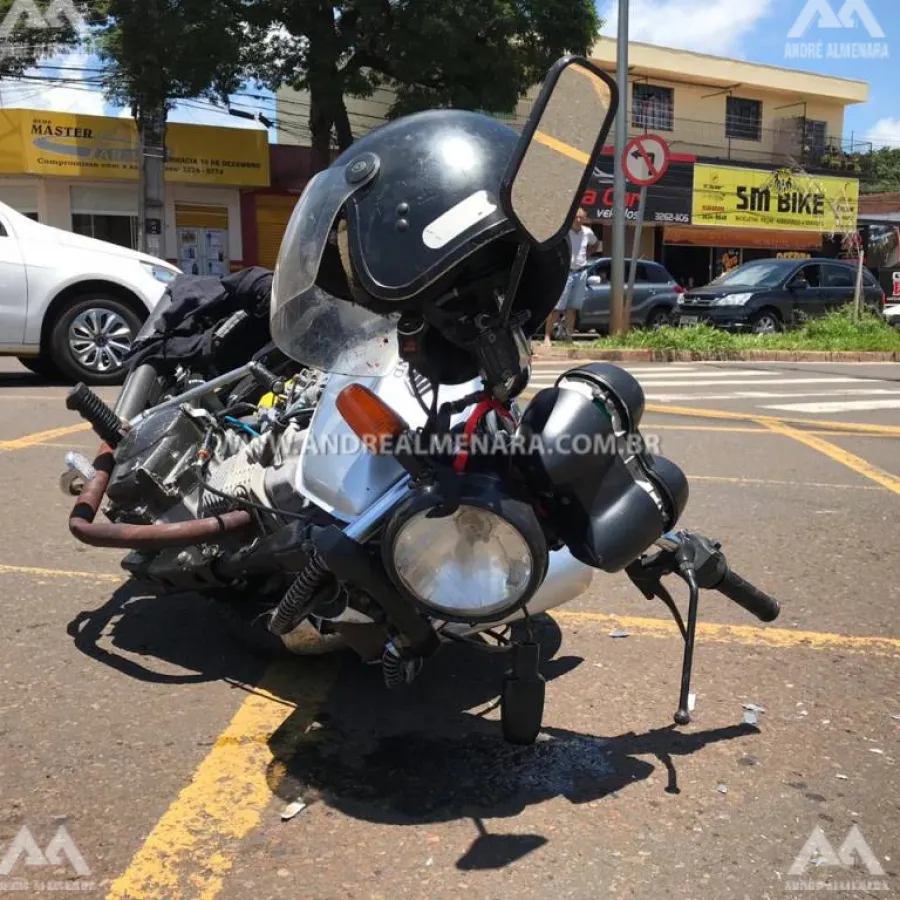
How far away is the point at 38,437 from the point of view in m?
6.48

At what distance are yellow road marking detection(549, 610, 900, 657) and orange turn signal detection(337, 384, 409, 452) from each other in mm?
1722

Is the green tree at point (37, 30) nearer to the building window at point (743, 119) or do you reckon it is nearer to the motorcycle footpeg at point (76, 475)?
the motorcycle footpeg at point (76, 475)

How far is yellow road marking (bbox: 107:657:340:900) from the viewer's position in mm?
2088

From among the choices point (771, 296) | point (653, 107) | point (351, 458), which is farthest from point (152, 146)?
point (653, 107)

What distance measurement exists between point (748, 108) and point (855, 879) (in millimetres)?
38418

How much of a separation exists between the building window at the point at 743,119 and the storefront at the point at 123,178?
19775mm

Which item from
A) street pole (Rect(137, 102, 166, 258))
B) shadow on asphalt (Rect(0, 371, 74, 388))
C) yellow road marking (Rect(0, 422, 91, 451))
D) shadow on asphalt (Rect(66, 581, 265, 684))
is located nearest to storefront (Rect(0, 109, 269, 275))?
street pole (Rect(137, 102, 166, 258))

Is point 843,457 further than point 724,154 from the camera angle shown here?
No

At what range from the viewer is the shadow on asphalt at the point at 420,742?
2391 mm

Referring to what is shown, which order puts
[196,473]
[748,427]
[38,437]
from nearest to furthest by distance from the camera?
[196,473], [38,437], [748,427]

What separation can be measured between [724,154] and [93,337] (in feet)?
104

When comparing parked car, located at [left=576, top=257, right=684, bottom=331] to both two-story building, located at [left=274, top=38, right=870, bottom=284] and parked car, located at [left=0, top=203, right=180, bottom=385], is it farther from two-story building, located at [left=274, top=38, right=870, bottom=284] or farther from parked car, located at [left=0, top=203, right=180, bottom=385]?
parked car, located at [left=0, top=203, right=180, bottom=385]

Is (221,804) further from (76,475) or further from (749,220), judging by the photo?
(749,220)

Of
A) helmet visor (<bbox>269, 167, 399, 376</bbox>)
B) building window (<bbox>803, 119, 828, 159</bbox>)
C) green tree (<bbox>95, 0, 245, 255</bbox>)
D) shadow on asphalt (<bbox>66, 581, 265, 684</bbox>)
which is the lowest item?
shadow on asphalt (<bbox>66, 581, 265, 684</bbox>)
